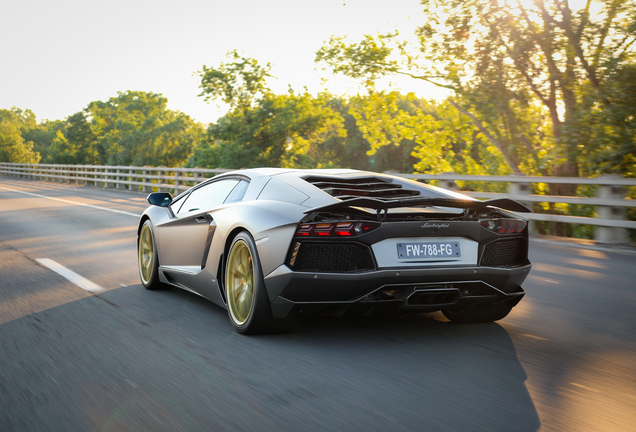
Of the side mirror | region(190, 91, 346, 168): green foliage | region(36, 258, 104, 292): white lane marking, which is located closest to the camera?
the side mirror

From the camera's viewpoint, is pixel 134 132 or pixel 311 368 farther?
pixel 134 132

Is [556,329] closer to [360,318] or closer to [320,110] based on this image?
[360,318]

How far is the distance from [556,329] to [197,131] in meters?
61.2

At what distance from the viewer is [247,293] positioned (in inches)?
187

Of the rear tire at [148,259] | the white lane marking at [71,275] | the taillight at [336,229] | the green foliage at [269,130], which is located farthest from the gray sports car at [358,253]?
the green foliage at [269,130]

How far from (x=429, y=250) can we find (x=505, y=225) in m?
0.70

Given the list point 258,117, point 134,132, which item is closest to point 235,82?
point 258,117

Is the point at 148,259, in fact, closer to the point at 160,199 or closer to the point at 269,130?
the point at 160,199

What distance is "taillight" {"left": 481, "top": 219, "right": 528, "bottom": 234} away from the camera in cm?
459

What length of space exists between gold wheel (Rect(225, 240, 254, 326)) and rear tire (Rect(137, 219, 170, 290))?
1786mm

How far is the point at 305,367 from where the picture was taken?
3.99 metres

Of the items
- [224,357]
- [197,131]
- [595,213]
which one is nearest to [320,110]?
[197,131]

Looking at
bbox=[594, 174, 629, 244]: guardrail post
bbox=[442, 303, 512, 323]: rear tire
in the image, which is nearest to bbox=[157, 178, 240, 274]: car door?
bbox=[442, 303, 512, 323]: rear tire

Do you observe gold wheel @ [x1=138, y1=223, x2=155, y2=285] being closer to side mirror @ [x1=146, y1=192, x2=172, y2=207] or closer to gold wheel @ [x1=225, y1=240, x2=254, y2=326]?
side mirror @ [x1=146, y1=192, x2=172, y2=207]
